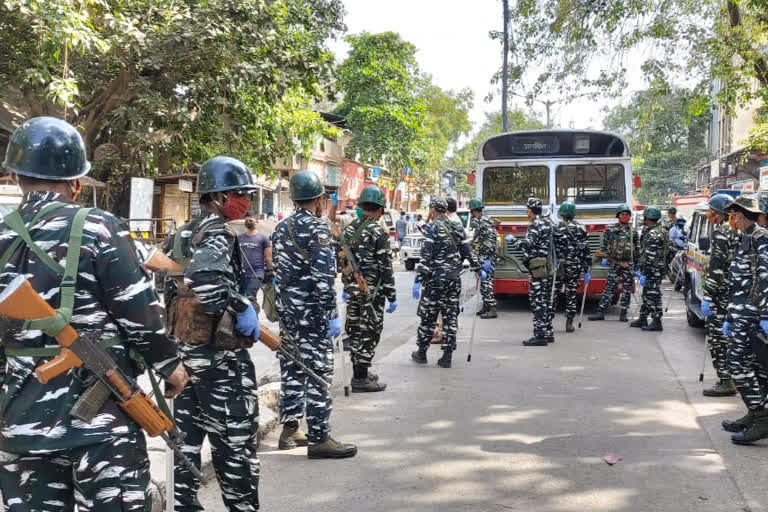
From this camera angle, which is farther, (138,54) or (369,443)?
(138,54)

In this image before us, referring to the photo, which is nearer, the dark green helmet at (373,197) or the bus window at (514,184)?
the dark green helmet at (373,197)

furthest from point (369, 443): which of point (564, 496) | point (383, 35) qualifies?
point (383, 35)

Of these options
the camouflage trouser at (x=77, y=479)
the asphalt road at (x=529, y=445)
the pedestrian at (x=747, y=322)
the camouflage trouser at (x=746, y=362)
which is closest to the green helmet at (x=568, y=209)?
the asphalt road at (x=529, y=445)

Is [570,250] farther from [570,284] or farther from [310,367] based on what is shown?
[310,367]

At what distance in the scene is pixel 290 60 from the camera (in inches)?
533

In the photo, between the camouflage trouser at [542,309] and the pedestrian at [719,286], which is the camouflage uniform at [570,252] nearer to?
the camouflage trouser at [542,309]

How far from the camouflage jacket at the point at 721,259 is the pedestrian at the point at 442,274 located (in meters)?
2.68

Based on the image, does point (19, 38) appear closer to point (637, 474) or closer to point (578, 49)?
point (578, 49)

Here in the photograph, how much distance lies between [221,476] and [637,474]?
2.74 m

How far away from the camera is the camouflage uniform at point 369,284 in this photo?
22.7 feet

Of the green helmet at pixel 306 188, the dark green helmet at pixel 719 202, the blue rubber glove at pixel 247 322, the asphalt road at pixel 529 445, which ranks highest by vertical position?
the dark green helmet at pixel 719 202

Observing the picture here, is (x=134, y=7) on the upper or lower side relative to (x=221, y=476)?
upper

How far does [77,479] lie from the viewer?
7.96 ft

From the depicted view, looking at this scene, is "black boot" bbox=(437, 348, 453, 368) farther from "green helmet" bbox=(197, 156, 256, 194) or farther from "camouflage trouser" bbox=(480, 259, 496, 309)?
"green helmet" bbox=(197, 156, 256, 194)
